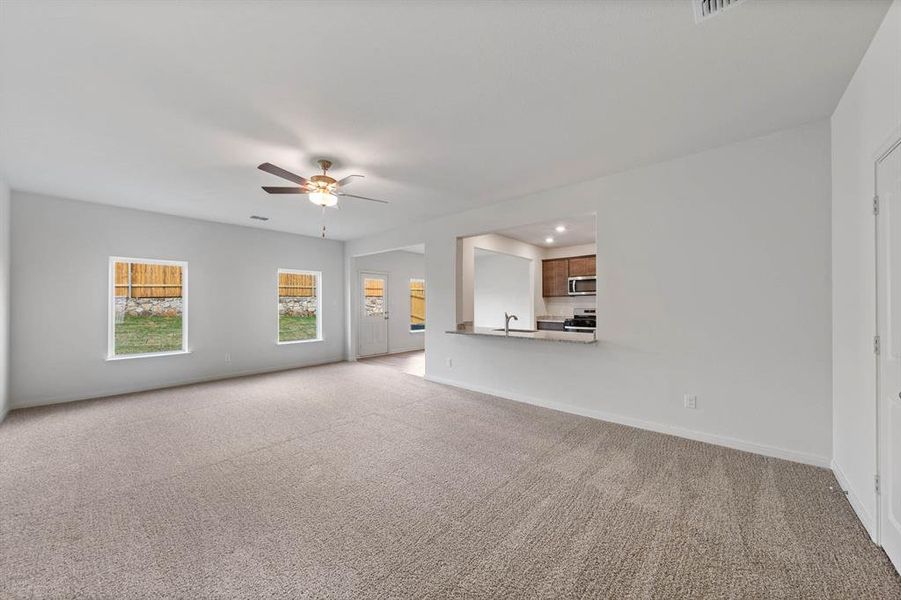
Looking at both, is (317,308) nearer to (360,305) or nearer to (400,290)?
(360,305)

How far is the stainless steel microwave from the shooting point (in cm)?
696

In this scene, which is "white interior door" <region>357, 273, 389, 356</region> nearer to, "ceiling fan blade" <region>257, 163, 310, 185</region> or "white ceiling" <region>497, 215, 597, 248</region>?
"white ceiling" <region>497, 215, 597, 248</region>

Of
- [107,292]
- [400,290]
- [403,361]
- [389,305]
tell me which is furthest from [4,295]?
[400,290]

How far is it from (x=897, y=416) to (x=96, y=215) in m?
7.81

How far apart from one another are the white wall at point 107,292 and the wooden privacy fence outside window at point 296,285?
0.77 feet

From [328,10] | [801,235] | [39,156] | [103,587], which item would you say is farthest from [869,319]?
[39,156]

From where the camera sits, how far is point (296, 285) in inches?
283

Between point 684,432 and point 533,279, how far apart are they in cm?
466

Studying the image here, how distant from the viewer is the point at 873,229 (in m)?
1.94

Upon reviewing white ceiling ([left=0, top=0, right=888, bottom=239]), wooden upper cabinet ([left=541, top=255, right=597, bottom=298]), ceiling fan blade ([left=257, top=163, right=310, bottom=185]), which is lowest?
wooden upper cabinet ([left=541, top=255, right=597, bottom=298])

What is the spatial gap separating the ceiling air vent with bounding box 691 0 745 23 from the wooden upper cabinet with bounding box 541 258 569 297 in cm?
587

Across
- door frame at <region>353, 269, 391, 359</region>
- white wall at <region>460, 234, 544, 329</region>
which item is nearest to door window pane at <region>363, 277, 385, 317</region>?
door frame at <region>353, 269, 391, 359</region>

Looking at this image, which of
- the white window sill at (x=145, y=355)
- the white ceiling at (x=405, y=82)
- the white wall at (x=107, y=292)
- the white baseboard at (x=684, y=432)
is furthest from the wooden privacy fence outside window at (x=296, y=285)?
the white baseboard at (x=684, y=432)

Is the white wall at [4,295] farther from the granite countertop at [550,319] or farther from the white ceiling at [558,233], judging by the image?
the granite countertop at [550,319]
